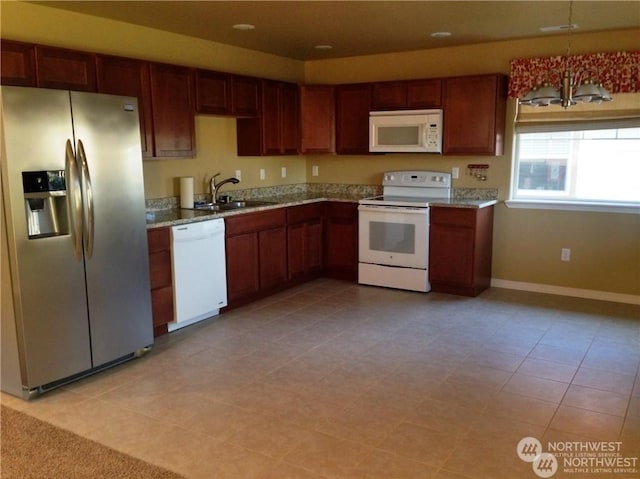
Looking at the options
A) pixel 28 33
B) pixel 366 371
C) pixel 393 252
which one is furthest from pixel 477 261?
pixel 28 33

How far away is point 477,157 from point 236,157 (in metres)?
2.46

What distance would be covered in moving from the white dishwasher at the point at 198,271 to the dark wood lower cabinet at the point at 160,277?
42 mm

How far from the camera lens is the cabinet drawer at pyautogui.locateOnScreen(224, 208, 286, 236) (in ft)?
15.4

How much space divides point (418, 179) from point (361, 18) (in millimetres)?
2011

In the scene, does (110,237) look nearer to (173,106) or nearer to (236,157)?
(173,106)

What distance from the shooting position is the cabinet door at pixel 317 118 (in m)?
5.79

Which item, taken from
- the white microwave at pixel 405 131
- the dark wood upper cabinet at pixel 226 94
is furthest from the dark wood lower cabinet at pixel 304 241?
the dark wood upper cabinet at pixel 226 94

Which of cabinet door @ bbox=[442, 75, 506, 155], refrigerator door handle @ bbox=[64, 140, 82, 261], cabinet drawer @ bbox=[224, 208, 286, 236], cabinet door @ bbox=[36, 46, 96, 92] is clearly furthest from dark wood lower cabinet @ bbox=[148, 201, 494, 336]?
cabinet door @ bbox=[36, 46, 96, 92]

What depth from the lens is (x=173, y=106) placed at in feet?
14.5

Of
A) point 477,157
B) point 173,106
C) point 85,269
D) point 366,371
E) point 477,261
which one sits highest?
point 173,106

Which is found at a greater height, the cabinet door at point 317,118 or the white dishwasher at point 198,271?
the cabinet door at point 317,118

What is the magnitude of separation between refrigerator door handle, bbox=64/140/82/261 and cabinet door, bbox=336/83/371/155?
331 centimetres

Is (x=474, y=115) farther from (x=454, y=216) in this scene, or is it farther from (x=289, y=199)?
(x=289, y=199)

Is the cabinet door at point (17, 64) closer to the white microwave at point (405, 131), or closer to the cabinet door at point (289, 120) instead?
the cabinet door at point (289, 120)
